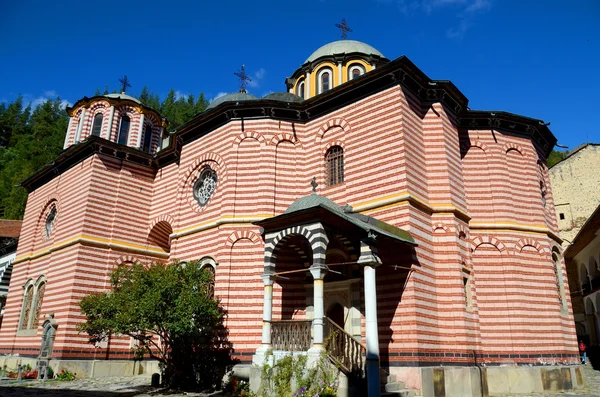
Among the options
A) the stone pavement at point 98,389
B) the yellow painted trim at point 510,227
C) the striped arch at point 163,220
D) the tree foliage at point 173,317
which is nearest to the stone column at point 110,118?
the striped arch at point 163,220

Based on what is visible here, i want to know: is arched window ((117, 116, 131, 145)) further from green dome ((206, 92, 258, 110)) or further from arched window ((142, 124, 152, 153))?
green dome ((206, 92, 258, 110))

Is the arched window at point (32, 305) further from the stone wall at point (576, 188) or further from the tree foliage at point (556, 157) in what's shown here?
the tree foliage at point (556, 157)

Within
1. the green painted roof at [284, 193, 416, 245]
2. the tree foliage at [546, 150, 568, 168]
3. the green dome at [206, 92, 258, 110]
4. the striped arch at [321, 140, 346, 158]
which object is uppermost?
the tree foliage at [546, 150, 568, 168]

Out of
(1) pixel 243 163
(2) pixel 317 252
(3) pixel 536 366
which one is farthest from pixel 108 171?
(3) pixel 536 366

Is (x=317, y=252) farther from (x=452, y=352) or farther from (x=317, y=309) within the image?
(x=452, y=352)

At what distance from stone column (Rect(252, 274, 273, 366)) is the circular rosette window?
536cm

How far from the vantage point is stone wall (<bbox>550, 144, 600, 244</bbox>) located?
30.1 meters

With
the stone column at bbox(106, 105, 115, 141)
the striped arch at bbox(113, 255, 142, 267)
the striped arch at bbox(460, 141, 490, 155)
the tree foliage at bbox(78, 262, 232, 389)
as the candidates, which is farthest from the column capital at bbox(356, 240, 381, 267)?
the stone column at bbox(106, 105, 115, 141)

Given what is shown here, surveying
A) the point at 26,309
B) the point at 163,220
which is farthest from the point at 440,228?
the point at 26,309

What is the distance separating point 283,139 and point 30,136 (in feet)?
148

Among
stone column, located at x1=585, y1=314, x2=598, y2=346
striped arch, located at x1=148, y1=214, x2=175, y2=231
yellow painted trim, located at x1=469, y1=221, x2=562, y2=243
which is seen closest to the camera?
yellow painted trim, located at x1=469, y1=221, x2=562, y2=243

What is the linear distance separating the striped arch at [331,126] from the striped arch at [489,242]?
5.41 m

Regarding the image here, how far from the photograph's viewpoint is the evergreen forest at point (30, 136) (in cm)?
4134

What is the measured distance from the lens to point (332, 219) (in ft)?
38.0
